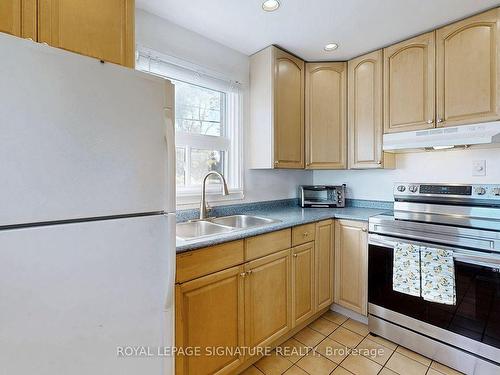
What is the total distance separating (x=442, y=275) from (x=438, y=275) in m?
0.02

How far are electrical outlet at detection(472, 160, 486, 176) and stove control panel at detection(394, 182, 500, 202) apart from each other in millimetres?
207

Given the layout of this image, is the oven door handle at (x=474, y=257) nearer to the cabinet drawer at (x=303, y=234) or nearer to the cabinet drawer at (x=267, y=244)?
the cabinet drawer at (x=303, y=234)

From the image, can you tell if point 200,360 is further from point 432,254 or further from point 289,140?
point 289,140

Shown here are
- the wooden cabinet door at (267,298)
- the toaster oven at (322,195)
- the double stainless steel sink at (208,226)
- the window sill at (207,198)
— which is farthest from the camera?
the toaster oven at (322,195)

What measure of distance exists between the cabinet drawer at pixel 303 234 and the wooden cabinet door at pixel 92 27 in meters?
1.44

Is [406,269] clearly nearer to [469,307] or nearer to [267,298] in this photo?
[469,307]

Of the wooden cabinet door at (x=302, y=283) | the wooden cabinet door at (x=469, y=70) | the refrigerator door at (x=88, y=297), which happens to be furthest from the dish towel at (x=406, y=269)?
the refrigerator door at (x=88, y=297)

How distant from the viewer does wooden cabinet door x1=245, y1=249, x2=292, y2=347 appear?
1588 millimetres

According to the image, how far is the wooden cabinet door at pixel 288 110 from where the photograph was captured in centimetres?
223

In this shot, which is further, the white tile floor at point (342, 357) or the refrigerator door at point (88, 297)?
the white tile floor at point (342, 357)

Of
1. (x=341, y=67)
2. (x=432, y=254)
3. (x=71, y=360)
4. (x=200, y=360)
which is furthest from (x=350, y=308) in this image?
(x=341, y=67)

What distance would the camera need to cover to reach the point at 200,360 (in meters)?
1.34

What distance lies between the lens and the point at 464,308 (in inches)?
62.7

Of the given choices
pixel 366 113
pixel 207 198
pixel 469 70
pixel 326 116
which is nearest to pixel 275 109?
pixel 326 116
